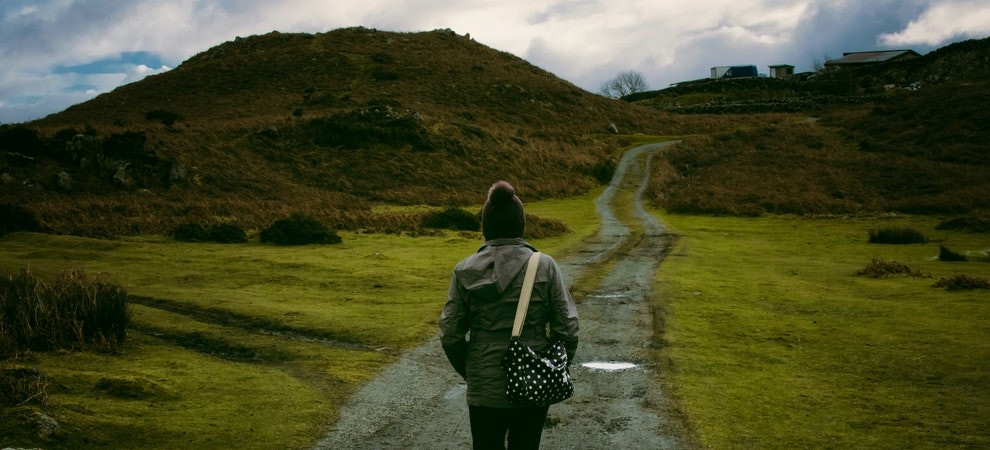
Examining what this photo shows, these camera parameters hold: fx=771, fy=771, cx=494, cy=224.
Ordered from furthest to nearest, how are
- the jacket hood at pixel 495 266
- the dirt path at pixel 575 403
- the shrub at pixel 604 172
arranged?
the shrub at pixel 604 172, the dirt path at pixel 575 403, the jacket hood at pixel 495 266

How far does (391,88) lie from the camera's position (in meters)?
94.1

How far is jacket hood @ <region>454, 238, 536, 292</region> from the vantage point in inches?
216

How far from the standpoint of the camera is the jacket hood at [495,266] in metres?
5.48

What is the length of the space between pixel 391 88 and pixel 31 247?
67.9 metres

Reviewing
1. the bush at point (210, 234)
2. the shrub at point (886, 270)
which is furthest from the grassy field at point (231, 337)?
the shrub at point (886, 270)

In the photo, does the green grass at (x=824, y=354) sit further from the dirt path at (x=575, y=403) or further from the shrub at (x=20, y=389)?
the shrub at (x=20, y=389)

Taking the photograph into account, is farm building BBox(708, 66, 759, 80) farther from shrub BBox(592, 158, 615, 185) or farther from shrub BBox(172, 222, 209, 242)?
shrub BBox(172, 222, 209, 242)

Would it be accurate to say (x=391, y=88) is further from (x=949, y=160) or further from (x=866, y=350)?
(x=866, y=350)

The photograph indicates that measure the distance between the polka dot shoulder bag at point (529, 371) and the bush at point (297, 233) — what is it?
28.0m

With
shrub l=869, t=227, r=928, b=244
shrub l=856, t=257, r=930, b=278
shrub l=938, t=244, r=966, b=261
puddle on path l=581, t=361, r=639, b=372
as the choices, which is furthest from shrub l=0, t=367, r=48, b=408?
shrub l=869, t=227, r=928, b=244

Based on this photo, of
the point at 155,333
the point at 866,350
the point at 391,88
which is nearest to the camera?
the point at 866,350

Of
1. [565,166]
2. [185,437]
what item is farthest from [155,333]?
[565,166]

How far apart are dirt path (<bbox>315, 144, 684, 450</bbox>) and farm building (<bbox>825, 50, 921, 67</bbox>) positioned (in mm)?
152997

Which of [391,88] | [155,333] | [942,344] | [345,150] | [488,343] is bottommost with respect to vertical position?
[942,344]
